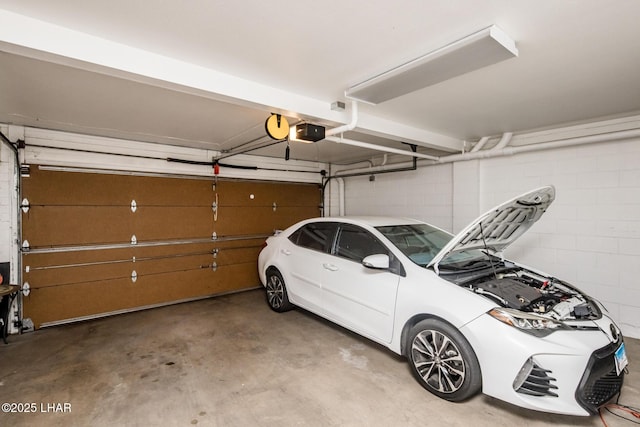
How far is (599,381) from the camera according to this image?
2018 millimetres

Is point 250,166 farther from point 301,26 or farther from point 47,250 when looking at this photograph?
point 301,26

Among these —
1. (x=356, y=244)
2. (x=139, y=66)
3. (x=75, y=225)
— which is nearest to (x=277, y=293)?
(x=356, y=244)

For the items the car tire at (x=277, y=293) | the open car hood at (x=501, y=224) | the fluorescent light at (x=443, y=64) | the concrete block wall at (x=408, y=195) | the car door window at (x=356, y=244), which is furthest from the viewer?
the concrete block wall at (x=408, y=195)

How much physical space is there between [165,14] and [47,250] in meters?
3.75

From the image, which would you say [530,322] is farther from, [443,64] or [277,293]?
[277,293]

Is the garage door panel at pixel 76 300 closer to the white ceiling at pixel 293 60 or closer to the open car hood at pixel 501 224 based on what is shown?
the white ceiling at pixel 293 60

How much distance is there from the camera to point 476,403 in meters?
2.32

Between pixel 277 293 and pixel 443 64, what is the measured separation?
3.44 metres

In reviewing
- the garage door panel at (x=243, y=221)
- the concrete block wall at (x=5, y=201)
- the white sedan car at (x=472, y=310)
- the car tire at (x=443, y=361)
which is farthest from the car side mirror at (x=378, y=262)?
the concrete block wall at (x=5, y=201)

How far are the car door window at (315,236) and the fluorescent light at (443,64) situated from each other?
1624 mm

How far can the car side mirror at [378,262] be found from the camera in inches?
109

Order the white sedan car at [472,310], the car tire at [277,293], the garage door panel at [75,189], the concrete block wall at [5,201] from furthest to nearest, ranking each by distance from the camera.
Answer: the car tire at [277,293], the garage door panel at [75,189], the concrete block wall at [5,201], the white sedan car at [472,310]

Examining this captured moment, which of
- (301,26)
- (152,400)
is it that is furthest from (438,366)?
(301,26)

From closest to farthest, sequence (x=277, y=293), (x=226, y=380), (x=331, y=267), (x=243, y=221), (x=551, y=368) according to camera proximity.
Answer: (x=551, y=368) < (x=226, y=380) < (x=331, y=267) < (x=277, y=293) < (x=243, y=221)
